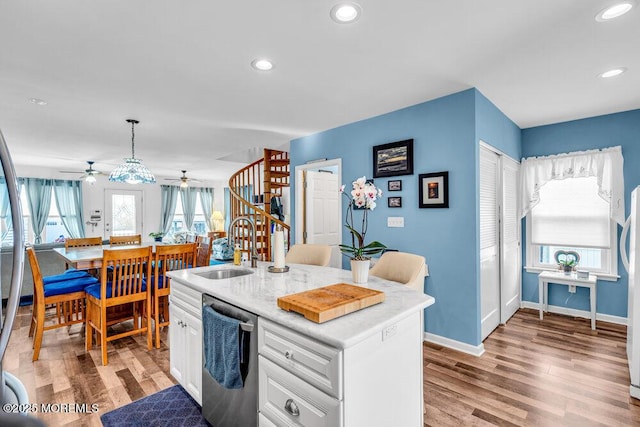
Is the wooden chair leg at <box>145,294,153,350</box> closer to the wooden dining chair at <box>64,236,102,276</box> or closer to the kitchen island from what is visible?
the kitchen island

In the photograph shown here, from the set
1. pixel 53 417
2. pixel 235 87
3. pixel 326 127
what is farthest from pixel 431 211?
pixel 53 417

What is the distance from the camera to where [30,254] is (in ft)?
9.34

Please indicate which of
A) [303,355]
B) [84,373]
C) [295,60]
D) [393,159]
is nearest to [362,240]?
[303,355]

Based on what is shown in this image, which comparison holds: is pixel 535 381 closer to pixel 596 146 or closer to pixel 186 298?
pixel 186 298

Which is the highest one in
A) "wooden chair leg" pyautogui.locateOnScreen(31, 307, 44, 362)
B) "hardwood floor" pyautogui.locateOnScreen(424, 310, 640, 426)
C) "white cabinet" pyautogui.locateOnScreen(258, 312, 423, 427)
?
"white cabinet" pyautogui.locateOnScreen(258, 312, 423, 427)

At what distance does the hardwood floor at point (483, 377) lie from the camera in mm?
2104

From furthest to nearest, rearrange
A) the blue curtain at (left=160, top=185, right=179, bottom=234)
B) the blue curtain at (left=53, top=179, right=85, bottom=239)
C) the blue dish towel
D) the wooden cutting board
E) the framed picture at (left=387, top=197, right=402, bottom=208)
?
the blue curtain at (left=160, top=185, right=179, bottom=234) → the blue curtain at (left=53, top=179, right=85, bottom=239) → the framed picture at (left=387, top=197, right=402, bottom=208) → the blue dish towel → the wooden cutting board

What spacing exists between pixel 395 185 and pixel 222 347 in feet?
8.38

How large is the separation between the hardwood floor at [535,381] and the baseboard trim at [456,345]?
6cm

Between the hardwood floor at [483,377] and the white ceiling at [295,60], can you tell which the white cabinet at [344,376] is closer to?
the hardwood floor at [483,377]

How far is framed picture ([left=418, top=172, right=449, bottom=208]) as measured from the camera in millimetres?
3143

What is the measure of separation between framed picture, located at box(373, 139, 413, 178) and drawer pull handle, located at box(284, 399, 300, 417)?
2.65 m

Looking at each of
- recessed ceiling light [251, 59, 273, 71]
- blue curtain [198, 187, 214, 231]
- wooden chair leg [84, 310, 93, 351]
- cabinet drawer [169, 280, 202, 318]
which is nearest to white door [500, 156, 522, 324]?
recessed ceiling light [251, 59, 273, 71]

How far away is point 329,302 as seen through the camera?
1417 mm
